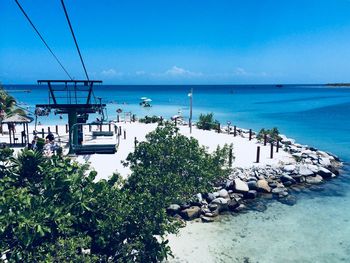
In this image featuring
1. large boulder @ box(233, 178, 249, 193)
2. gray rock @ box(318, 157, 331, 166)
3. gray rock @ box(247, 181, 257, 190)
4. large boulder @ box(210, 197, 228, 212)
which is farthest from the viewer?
gray rock @ box(318, 157, 331, 166)

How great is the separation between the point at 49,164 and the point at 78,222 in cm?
161

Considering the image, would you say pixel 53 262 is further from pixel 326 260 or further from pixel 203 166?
pixel 326 260

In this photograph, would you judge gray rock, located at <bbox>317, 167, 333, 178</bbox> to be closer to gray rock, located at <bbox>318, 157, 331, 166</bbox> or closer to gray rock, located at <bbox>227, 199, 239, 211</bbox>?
gray rock, located at <bbox>318, 157, 331, 166</bbox>

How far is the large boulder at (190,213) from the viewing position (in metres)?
13.0

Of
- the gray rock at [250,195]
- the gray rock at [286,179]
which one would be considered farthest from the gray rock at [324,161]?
the gray rock at [250,195]

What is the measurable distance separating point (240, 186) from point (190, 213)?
367 cm

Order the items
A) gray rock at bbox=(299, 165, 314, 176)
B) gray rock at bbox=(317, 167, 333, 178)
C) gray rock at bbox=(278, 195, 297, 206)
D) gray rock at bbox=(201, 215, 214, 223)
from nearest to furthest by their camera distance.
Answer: gray rock at bbox=(201, 215, 214, 223) < gray rock at bbox=(278, 195, 297, 206) < gray rock at bbox=(299, 165, 314, 176) < gray rock at bbox=(317, 167, 333, 178)

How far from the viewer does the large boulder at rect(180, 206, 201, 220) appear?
13.0 meters

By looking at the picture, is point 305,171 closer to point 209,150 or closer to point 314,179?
point 314,179

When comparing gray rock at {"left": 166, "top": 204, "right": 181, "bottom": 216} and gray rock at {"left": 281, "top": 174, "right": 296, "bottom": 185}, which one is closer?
gray rock at {"left": 166, "top": 204, "right": 181, "bottom": 216}

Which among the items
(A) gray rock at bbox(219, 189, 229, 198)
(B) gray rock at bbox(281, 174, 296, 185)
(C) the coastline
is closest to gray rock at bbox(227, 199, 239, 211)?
(C) the coastline

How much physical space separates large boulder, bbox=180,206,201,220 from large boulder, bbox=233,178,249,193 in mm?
2967

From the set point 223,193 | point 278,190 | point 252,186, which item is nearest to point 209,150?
point 252,186

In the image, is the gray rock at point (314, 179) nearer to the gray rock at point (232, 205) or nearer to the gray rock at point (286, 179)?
the gray rock at point (286, 179)
